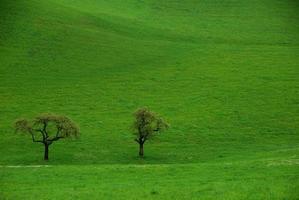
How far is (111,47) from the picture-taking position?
279 feet

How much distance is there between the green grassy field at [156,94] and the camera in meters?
30.4

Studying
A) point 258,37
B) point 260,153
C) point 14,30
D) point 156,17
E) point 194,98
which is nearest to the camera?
point 260,153

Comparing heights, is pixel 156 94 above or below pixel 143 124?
above

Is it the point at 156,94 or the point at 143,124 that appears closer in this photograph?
the point at 143,124

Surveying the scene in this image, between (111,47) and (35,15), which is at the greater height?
(35,15)

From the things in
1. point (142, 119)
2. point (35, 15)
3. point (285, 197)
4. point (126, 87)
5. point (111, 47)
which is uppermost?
point (35, 15)

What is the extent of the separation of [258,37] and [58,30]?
3563cm

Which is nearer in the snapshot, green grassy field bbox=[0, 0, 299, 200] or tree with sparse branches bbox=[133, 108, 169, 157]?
green grassy field bbox=[0, 0, 299, 200]

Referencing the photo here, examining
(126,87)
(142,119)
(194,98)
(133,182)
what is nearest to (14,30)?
(126,87)

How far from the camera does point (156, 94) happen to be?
6944 cm

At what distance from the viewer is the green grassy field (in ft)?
99.7

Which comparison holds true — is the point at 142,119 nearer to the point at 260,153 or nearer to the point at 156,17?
the point at 260,153

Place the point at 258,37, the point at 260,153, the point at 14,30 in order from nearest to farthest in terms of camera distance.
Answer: the point at 260,153, the point at 14,30, the point at 258,37

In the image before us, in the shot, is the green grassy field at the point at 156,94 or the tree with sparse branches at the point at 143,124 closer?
the green grassy field at the point at 156,94
